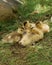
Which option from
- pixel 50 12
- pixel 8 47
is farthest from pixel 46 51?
pixel 50 12

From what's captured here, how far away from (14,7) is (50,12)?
75cm

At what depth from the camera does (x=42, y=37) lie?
4699 millimetres

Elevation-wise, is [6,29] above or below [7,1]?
below

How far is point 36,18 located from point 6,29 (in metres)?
0.68

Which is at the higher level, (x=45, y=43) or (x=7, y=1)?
(x=7, y=1)

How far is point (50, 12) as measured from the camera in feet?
18.9

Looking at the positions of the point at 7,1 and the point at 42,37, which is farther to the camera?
the point at 7,1

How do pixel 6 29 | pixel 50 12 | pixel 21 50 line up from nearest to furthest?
pixel 21 50
pixel 6 29
pixel 50 12

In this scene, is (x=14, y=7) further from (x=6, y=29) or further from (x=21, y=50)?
(x=21, y=50)

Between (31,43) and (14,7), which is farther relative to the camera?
(14,7)

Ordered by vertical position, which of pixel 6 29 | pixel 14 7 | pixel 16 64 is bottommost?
pixel 16 64

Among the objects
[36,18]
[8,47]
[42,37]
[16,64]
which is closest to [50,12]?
[36,18]

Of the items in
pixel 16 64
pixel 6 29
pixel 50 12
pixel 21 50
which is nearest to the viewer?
pixel 16 64

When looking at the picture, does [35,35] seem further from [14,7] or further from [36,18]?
[14,7]
